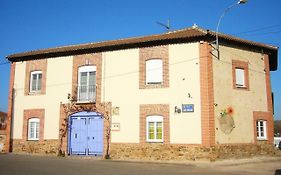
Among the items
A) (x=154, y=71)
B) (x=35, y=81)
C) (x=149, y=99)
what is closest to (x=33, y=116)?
(x=35, y=81)

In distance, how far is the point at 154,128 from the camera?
61.4 ft

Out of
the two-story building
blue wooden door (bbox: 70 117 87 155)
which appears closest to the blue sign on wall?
the two-story building

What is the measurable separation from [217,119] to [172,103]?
2568 mm

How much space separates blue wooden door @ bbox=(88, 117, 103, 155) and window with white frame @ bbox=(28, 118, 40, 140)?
3.90 m

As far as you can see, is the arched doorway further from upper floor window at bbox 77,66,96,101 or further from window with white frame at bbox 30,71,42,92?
window with white frame at bbox 30,71,42,92

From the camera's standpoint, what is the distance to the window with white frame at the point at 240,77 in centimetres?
1968

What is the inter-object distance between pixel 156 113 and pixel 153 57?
10.6 ft

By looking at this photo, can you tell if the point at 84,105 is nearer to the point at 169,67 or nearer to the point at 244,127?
the point at 169,67

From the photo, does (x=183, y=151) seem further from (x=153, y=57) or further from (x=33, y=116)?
(x=33, y=116)

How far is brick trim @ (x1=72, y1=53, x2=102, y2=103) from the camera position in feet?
67.1

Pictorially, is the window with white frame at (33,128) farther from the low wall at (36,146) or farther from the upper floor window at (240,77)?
the upper floor window at (240,77)

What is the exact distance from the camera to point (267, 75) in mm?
21109

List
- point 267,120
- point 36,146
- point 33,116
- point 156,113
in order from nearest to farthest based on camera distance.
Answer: point 156,113, point 267,120, point 36,146, point 33,116

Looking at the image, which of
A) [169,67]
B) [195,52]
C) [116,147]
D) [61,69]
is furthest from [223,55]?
[61,69]
